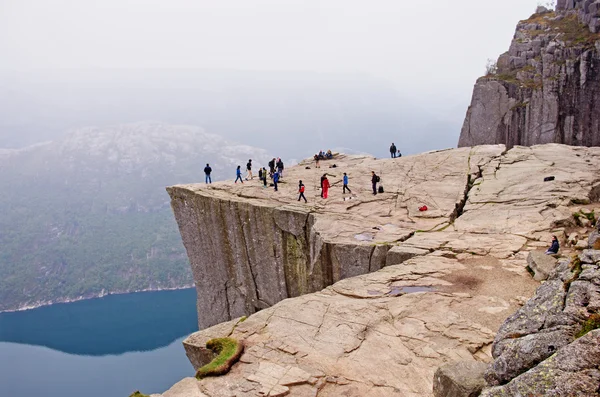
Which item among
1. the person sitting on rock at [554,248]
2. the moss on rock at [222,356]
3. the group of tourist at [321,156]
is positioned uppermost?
the group of tourist at [321,156]

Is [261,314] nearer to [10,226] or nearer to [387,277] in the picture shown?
[387,277]

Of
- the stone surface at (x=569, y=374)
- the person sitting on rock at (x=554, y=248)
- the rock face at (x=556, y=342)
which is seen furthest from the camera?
the person sitting on rock at (x=554, y=248)

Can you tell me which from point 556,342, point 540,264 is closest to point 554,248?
point 540,264

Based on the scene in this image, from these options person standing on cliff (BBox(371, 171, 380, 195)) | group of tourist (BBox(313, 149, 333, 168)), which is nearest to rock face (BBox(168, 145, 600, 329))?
person standing on cliff (BBox(371, 171, 380, 195))

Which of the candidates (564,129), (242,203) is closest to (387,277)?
(242,203)

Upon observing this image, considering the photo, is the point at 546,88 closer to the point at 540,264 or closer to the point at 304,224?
the point at 304,224

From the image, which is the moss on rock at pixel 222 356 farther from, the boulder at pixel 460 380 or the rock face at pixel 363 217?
the rock face at pixel 363 217

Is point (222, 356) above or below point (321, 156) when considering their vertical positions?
below

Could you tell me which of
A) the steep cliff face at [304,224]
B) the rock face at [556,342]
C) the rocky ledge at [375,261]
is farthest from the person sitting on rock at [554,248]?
the rock face at [556,342]
